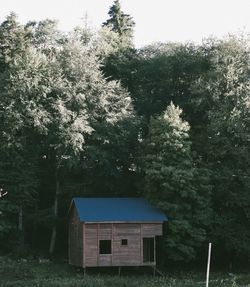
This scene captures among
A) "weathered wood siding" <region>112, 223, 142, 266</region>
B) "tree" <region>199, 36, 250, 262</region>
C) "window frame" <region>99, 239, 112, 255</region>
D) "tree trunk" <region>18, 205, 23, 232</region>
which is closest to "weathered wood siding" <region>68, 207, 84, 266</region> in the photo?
"window frame" <region>99, 239, 112, 255</region>

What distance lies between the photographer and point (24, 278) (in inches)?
1310

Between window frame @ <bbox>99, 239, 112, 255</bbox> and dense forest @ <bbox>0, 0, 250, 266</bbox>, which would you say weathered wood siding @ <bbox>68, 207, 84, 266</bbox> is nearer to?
window frame @ <bbox>99, 239, 112, 255</bbox>

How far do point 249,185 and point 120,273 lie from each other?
11.8 m

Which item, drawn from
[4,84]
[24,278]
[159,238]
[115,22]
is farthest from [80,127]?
[115,22]

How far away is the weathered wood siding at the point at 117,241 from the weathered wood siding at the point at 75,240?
2.92 feet

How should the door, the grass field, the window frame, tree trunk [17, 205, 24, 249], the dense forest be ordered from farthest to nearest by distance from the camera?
tree trunk [17, 205, 24, 249]
the door
the dense forest
the window frame
the grass field

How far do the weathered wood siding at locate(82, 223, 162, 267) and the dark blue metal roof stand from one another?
24.0 inches

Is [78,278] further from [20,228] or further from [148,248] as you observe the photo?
[20,228]

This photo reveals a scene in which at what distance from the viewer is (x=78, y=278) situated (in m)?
33.7

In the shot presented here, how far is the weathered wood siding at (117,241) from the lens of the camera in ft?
118

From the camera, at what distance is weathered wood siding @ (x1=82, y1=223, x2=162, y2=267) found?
35956 mm

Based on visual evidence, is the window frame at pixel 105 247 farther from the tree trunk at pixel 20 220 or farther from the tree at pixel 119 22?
the tree at pixel 119 22

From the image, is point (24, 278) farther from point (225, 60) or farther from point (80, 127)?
point (225, 60)

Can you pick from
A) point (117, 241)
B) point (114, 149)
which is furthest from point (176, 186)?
point (114, 149)
